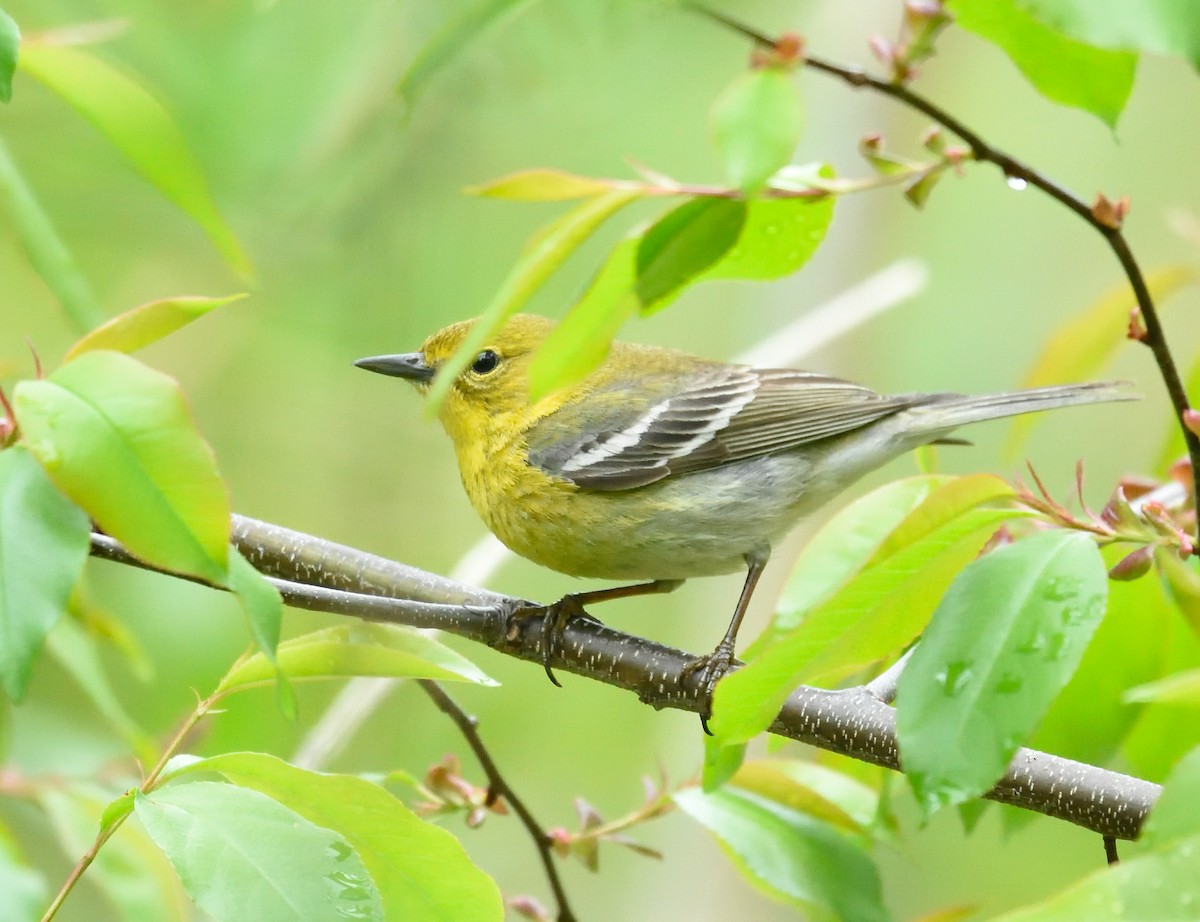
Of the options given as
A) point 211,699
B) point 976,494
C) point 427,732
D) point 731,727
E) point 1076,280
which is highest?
point 976,494

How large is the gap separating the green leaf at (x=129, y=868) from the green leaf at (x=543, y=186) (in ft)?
4.78

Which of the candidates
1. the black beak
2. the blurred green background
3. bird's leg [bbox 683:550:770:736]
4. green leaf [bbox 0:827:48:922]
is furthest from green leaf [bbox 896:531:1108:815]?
the black beak

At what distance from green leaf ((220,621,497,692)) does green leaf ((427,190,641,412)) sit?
0.52 metres

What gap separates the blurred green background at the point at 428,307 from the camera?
4930mm

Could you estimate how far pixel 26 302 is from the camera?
6.22m

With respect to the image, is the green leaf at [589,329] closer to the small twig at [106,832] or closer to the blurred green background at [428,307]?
the small twig at [106,832]

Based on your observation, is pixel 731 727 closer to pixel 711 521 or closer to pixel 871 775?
pixel 871 775

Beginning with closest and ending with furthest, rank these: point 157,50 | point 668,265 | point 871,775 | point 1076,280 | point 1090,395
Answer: point 668,265 < point 871,775 < point 1090,395 < point 157,50 < point 1076,280

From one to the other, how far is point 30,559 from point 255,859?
451 millimetres

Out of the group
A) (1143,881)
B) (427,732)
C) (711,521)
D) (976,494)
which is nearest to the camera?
(1143,881)

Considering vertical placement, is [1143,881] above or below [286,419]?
above

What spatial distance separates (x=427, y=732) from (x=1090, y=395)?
348cm

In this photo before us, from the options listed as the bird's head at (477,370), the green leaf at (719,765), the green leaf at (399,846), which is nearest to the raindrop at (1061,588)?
the green leaf at (719,765)

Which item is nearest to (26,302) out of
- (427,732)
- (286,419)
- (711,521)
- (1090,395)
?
(286,419)
